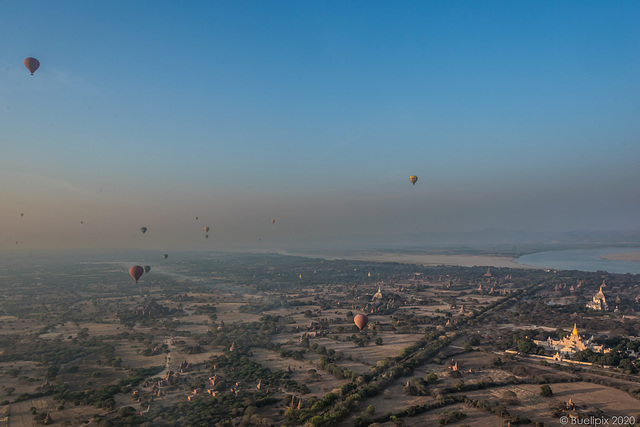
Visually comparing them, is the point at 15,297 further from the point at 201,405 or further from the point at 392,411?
the point at 392,411

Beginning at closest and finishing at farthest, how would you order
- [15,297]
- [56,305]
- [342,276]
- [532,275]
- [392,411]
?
[392,411]
[56,305]
[15,297]
[532,275]
[342,276]

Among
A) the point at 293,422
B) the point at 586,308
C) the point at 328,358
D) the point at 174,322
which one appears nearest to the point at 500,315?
the point at 586,308
